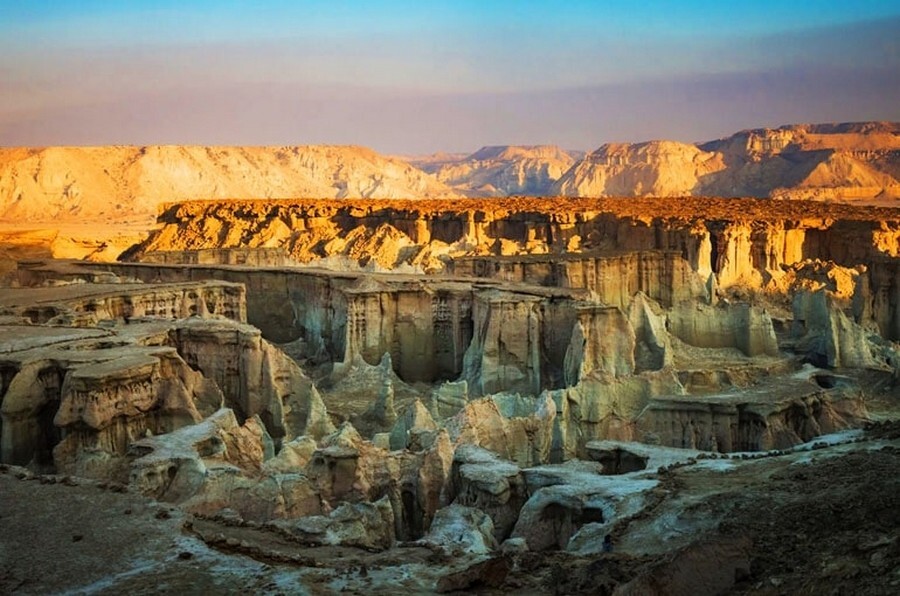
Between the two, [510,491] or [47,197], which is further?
[47,197]

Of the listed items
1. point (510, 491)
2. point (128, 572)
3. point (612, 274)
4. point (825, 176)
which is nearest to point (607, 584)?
point (128, 572)

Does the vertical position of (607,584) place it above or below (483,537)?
above

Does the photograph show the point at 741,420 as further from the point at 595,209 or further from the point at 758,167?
the point at 758,167

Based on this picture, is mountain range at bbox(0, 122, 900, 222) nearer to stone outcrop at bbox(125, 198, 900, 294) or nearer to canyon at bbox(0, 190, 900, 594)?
stone outcrop at bbox(125, 198, 900, 294)

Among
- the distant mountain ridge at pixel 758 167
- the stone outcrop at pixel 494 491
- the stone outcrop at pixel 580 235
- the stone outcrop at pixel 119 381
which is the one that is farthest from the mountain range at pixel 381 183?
the stone outcrop at pixel 494 491

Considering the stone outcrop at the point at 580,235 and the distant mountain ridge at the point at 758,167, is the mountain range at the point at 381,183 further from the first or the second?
the stone outcrop at the point at 580,235

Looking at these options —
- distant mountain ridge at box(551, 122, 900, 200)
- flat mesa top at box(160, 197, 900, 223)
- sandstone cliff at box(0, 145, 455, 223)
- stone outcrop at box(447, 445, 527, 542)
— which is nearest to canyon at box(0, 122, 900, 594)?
stone outcrop at box(447, 445, 527, 542)

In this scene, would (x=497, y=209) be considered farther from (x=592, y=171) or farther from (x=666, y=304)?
(x=592, y=171)

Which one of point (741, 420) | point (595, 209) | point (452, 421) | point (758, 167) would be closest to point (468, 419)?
point (452, 421)
